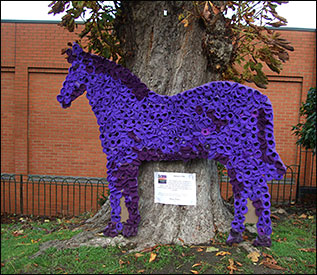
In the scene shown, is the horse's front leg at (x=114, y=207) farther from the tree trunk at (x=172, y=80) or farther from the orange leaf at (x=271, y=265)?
the orange leaf at (x=271, y=265)

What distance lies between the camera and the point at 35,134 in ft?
24.5

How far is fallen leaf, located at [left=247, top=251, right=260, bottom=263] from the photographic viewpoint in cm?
260

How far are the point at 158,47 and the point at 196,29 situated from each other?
459 millimetres

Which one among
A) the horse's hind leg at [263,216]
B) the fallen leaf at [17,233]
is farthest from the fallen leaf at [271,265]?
the fallen leaf at [17,233]

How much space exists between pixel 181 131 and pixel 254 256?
136 cm

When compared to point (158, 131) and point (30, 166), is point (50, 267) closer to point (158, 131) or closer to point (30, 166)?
point (158, 131)

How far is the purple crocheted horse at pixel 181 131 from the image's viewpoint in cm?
276

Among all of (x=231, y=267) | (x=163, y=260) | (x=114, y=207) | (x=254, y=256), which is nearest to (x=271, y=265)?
(x=254, y=256)

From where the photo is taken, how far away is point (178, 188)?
305cm

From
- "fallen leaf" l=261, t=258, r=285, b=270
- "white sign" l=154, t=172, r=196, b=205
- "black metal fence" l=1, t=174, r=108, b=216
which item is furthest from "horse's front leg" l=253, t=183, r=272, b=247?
"black metal fence" l=1, t=174, r=108, b=216

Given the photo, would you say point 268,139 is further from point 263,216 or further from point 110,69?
point 110,69

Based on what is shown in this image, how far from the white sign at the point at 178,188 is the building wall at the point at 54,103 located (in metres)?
4.57

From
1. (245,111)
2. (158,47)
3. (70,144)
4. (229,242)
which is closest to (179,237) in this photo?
(229,242)

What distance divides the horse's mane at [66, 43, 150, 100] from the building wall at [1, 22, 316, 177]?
4.40 m
